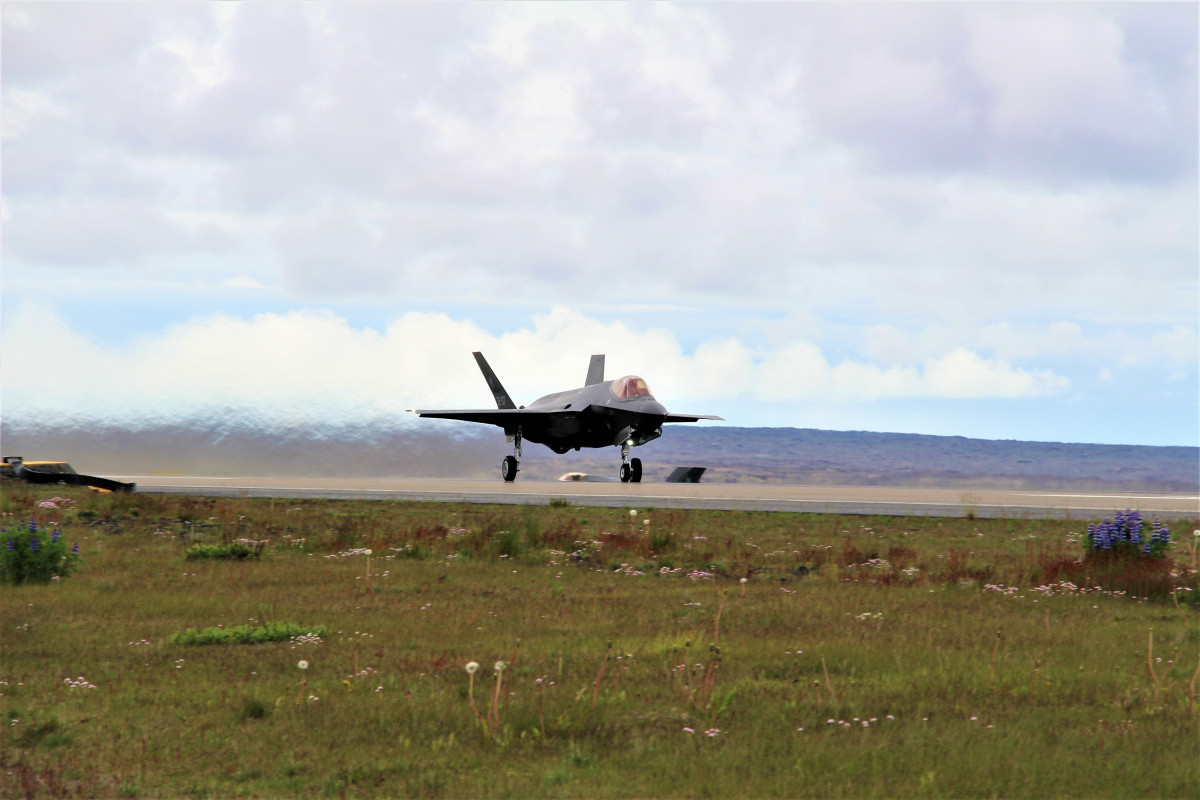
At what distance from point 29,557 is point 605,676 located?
1043 centimetres

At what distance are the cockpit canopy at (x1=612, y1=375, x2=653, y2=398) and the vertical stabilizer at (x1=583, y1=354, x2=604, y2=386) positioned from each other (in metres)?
6.77

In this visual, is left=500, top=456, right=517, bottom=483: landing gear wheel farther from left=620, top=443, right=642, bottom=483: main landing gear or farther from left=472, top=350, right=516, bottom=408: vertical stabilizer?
left=620, top=443, right=642, bottom=483: main landing gear

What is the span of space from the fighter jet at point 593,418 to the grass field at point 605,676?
19.7 m

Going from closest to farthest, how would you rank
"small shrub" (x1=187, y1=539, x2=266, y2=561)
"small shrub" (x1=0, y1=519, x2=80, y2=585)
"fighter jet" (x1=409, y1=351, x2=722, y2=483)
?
1. "small shrub" (x1=0, y1=519, x2=80, y2=585)
2. "small shrub" (x1=187, y1=539, x2=266, y2=561)
3. "fighter jet" (x1=409, y1=351, x2=722, y2=483)

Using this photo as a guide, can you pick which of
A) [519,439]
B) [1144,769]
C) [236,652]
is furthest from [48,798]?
[519,439]

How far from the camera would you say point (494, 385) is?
4972 cm

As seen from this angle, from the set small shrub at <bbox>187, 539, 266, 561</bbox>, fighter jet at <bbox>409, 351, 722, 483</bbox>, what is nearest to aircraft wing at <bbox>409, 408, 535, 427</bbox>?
fighter jet at <bbox>409, 351, 722, 483</bbox>

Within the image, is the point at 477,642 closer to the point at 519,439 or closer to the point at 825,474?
the point at 519,439

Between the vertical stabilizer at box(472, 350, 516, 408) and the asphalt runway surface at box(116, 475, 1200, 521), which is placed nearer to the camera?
the asphalt runway surface at box(116, 475, 1200, 521)

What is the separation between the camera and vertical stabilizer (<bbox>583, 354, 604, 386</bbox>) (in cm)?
4569

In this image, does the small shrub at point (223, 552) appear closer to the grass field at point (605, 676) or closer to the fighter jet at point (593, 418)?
the grass field at point (605, 676)

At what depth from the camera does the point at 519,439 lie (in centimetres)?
4447

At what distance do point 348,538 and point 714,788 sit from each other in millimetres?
15014

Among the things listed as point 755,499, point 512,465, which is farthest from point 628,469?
point 755,499
